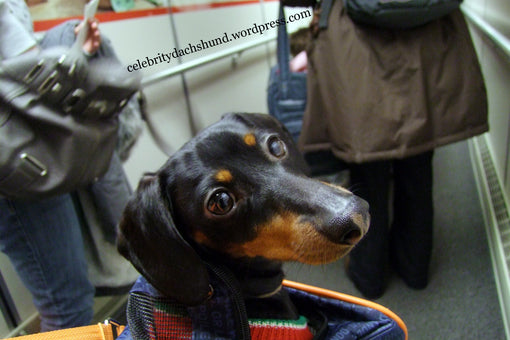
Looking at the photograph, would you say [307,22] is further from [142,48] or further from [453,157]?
[453,157]

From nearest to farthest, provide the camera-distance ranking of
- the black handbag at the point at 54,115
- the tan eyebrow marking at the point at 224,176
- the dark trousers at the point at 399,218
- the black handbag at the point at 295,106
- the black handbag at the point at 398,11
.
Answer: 1. the tan eyebrow marking at the point at 224,176
2. the black handbag at the point at 54,115
3. the black handbag at the point at 398,11
4. the dark trousers at the point at 399,218
5. the black handbag at the point at 295,106

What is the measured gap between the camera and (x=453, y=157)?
1.68 meters

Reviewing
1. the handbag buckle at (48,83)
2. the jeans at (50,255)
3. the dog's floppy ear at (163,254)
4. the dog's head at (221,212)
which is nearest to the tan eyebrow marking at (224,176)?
the dog's head at (221,212)

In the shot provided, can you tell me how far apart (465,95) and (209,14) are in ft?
2.74

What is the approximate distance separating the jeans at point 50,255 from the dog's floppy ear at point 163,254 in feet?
1.43

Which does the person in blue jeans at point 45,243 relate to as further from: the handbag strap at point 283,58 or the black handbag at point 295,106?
the black handbag at point 295,106

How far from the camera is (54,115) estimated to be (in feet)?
2.69

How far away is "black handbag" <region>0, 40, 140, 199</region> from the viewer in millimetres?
761

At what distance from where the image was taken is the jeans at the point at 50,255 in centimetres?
93

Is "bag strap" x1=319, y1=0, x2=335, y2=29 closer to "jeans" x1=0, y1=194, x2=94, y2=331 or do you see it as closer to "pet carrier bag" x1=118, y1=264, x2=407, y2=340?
"pet carrier bag" x1=118, y1=264, x2=407, y2=340

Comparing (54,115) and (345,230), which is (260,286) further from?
(54,115)

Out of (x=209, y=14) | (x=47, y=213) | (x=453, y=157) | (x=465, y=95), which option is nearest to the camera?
(x=47, y=213)

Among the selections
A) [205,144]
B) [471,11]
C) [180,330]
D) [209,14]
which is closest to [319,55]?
[209,14]

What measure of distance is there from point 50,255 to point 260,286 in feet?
1.98
